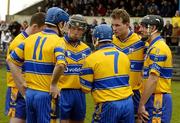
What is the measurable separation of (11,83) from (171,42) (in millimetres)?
18356

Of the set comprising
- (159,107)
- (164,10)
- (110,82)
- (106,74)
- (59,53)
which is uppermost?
(164,10)

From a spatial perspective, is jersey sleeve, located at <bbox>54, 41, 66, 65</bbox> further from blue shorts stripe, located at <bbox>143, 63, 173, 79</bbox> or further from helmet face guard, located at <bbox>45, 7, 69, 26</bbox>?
blue shorts stripe, located at <bbox>143, 63, 173, 79</bbox>

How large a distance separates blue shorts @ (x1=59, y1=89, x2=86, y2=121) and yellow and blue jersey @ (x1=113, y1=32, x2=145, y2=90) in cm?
95

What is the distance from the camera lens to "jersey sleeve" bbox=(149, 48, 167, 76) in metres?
7.19

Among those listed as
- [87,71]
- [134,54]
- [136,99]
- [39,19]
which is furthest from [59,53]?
[136,99]

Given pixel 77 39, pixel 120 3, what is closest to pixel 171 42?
pixel 120 3

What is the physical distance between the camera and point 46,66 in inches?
285

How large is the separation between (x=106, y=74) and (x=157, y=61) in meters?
0.78

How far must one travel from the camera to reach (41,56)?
23.6 ft

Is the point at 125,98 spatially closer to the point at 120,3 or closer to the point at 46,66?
the point at 46,66

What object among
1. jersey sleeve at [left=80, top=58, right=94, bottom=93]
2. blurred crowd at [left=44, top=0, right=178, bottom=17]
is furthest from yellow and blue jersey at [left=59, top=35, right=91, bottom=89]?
blurred crowd at [left=44, top=0, right=178, bottom=17]

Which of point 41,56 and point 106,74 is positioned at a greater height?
point 41,56

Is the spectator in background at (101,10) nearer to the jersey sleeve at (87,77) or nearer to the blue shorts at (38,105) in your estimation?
the blue shorts at (38,105)

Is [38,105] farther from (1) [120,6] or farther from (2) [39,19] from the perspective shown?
(1) [120,6]
